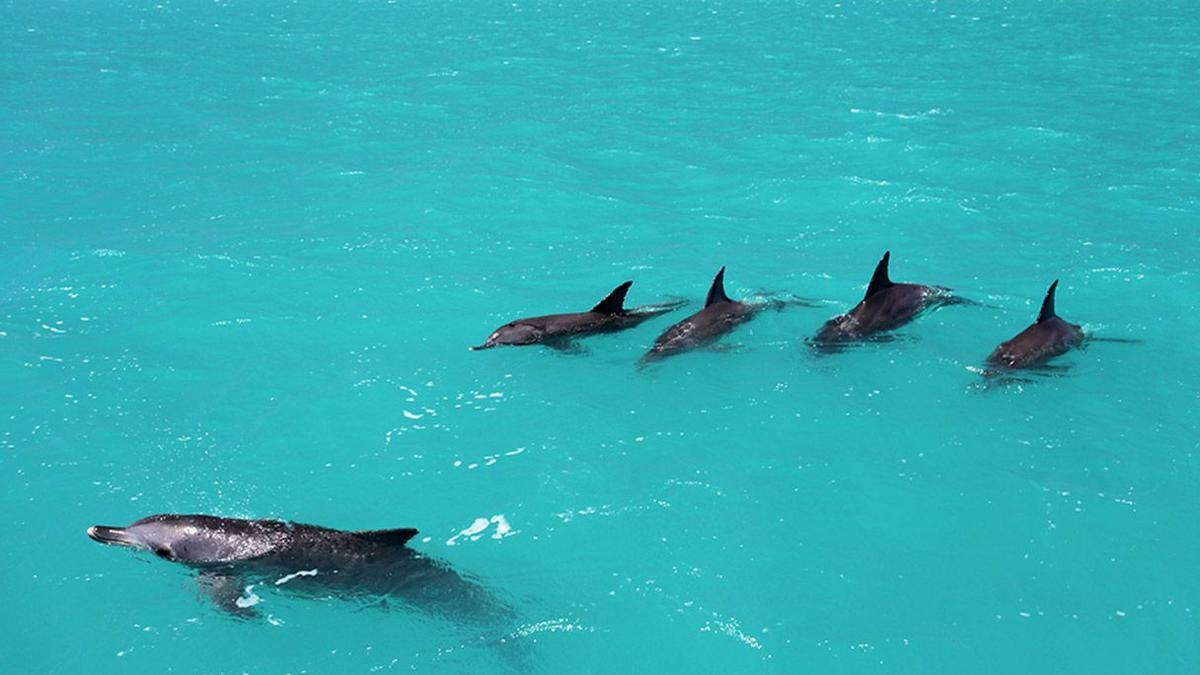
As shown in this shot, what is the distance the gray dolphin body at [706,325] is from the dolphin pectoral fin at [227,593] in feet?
17.4

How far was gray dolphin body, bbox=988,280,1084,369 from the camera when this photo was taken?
11.5 metres

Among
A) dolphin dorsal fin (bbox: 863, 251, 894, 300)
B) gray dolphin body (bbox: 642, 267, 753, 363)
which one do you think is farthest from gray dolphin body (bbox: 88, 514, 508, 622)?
dolphin dorsal fin (bbox: 863, 251, 894, 300)

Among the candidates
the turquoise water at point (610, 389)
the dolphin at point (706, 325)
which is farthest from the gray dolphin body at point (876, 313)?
the dolphin at point (706, 325)

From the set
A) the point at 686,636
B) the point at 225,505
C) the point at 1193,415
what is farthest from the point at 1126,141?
the point at 225,505

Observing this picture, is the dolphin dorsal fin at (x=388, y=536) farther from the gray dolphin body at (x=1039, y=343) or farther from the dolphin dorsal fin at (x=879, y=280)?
the gray dolphin body at (x=1039, y=343)

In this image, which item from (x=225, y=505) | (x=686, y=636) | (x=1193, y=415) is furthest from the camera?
(x=1193, y=415)

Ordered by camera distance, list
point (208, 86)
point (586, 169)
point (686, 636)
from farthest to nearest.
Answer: point (208, 86) < point (586, 169) < point (686, 636)

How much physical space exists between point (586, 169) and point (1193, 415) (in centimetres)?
1284

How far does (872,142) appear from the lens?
23.1 meters

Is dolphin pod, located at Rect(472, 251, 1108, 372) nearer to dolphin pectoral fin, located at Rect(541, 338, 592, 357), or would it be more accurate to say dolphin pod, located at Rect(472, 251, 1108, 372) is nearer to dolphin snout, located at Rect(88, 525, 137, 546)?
dolphin pectoral fin, located at Rect(541, 338, 592, 357)

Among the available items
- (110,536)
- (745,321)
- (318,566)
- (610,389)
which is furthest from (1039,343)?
(110,536)

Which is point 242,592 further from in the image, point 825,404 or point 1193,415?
point 1193,415

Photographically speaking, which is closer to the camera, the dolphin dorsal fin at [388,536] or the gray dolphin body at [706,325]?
the dolphin dorsal fin at [388,536]

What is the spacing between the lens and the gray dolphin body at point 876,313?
40.3 feet
